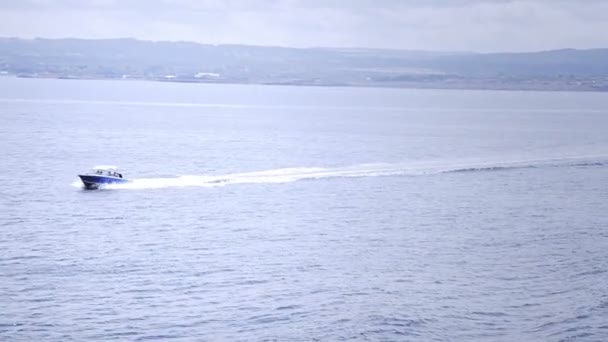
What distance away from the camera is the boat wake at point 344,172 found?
92.2m

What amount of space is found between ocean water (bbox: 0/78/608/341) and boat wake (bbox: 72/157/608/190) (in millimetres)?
343

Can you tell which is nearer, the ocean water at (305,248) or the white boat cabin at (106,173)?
the ocean water at (305,248)

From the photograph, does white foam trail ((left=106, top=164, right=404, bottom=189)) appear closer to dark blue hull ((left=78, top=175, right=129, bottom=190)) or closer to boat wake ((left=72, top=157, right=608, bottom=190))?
boat wake ((left=72, top=157, right=608, bottom=190))

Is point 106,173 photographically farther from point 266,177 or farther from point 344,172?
point 344,172

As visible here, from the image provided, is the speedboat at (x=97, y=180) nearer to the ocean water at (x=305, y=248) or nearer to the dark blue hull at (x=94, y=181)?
the dark blue hull at (x=94, y=181)

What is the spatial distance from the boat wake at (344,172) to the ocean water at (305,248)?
343mm

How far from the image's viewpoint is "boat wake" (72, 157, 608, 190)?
92.2 meters

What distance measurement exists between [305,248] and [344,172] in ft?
143

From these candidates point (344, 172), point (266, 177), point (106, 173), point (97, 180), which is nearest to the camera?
point (97, 180)

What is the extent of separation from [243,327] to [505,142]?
111 metres

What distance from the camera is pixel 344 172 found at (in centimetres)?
10338

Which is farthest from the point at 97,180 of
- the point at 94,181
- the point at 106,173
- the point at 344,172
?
the point at 344,172

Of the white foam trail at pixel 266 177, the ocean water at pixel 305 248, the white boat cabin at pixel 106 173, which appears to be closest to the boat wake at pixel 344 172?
the white foam trail at pixel 266 177

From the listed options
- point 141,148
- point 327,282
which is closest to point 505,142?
point 141,148
